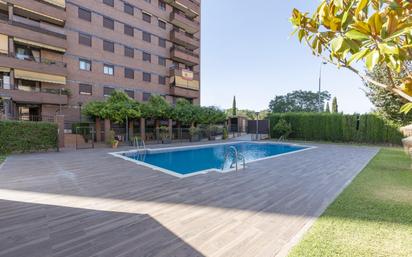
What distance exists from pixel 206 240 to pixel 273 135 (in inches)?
907

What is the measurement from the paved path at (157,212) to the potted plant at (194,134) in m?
15.3

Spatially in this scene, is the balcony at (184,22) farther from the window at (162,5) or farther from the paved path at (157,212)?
the paved path at (157,212)

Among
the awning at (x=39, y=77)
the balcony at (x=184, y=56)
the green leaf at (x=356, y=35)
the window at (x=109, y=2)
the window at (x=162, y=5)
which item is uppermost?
the window at (x=162, y=5)

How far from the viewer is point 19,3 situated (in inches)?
698

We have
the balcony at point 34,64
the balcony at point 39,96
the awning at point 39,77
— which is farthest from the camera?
the awning at point 39,77

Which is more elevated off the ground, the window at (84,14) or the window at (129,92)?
the window at (84,14)

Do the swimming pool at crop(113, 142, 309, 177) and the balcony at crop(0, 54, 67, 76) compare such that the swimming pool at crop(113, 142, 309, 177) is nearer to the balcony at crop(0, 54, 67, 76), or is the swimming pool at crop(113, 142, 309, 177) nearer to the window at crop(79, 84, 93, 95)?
the window at crop(79, 84, 93, 95)

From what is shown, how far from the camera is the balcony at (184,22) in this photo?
29219mm

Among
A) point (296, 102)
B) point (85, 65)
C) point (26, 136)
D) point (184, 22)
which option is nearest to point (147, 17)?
point (184, 22)

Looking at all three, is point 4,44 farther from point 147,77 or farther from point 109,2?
point 147,77

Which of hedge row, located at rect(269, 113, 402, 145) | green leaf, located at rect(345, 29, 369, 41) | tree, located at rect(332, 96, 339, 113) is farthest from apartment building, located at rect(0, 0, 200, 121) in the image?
tree, located at rect(332, 96, 339, 113)

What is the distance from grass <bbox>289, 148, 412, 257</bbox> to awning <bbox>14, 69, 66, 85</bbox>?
2350 cm

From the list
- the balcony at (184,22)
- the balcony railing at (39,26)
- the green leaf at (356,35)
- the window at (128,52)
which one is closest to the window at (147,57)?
the window at (128,52)

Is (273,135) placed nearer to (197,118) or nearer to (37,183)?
(197,118)
